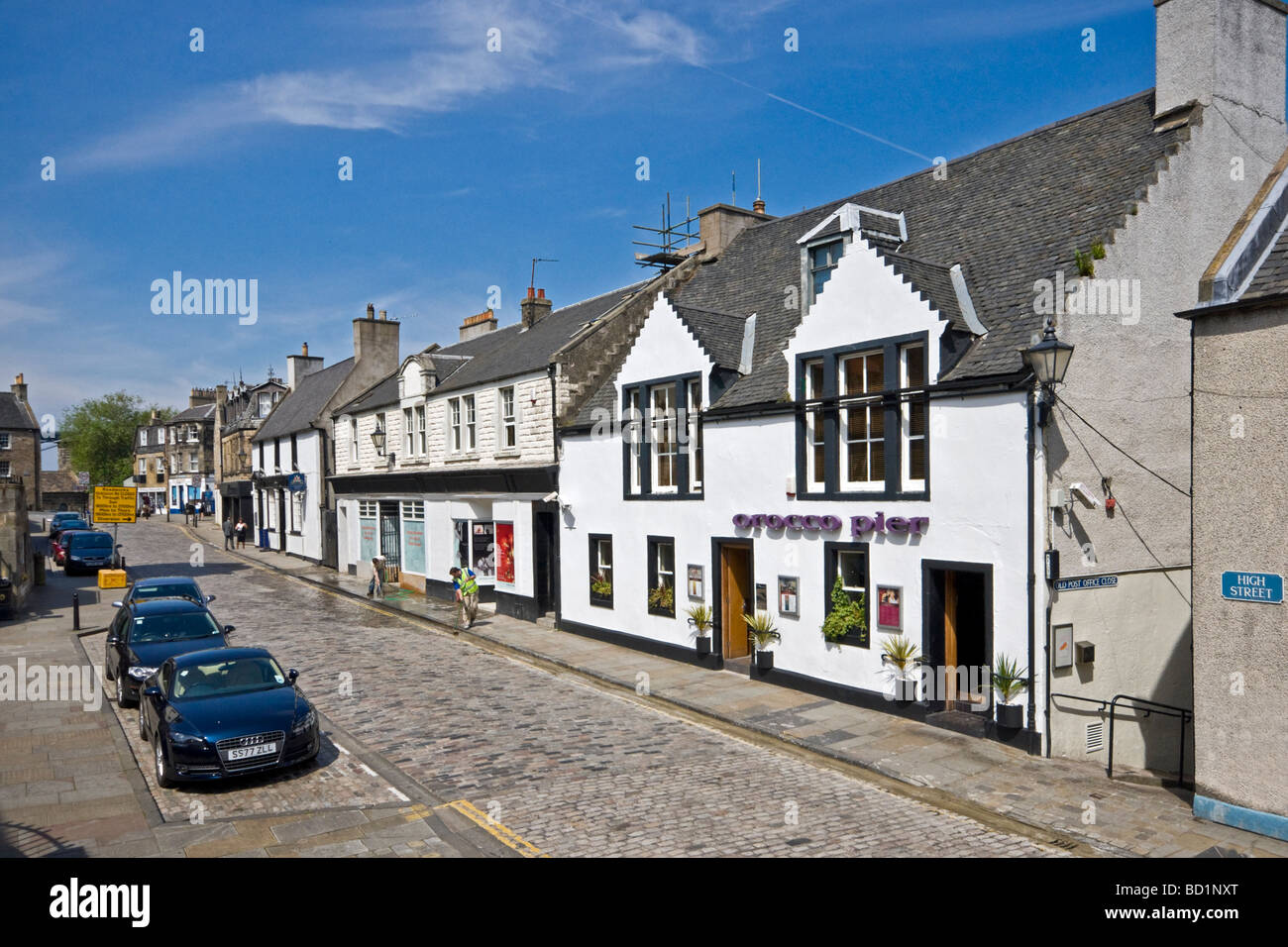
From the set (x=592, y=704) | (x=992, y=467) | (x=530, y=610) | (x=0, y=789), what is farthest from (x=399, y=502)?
(x=992, y=467)

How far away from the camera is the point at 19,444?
7006 centimetres

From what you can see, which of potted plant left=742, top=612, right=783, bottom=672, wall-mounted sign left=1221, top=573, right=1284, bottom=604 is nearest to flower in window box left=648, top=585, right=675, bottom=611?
potted plant left=742, top=612, right=783, bottom=672

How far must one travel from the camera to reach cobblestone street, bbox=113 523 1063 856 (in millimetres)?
9008

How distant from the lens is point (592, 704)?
14914mm

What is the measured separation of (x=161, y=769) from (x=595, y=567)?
1163 cm

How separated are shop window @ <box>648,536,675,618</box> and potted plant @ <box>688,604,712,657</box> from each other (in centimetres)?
92

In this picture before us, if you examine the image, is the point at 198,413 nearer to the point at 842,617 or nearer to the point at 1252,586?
the point at 842,617

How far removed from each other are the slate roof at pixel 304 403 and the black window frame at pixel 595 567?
799 inches

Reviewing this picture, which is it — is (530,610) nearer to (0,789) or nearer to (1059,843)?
(0,789)

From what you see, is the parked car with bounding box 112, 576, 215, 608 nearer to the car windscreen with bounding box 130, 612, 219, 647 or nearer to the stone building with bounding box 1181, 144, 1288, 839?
the car windscreen with bounding box 130, 612, 219, 647

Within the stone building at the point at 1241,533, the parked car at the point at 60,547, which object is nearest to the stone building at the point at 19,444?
the parked car at the point at 60,547

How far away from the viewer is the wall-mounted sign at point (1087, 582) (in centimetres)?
1174

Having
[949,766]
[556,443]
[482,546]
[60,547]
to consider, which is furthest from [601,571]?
[60,547]

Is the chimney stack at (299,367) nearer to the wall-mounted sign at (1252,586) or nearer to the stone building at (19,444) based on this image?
the stone building at (19,444)
